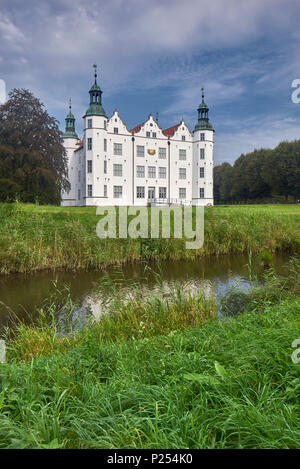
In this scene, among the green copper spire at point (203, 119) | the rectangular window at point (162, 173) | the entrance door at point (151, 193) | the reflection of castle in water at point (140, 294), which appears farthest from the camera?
the green copper spire at point (203, 119)

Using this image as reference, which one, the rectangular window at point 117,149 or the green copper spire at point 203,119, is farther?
the green copper spire at point 203,119

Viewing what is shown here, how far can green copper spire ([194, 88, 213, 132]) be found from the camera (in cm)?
4727

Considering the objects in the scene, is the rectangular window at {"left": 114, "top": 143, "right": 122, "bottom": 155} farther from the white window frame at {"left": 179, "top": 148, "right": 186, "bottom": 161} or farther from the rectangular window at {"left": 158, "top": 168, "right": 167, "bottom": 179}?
the white window frame at {"left": 179, "top": 148, "right": 186, "bottom": 161}

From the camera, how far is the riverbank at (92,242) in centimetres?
1076

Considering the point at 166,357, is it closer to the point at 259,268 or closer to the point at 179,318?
the point at 179,318

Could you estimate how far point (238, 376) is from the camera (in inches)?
97.9

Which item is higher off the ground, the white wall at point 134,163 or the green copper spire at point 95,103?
the green copper spire at point 95,103

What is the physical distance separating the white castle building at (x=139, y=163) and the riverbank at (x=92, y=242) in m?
26.1

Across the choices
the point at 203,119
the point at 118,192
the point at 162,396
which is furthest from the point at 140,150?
the point at 162,396

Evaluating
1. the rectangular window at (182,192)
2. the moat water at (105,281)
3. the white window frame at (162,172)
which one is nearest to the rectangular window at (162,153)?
the white window frame at (162,172)

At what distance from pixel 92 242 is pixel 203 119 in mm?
41625

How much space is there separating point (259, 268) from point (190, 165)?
1466 inches

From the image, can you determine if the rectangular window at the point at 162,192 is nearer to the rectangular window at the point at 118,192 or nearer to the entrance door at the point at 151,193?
the entrance door at the point at 151,193

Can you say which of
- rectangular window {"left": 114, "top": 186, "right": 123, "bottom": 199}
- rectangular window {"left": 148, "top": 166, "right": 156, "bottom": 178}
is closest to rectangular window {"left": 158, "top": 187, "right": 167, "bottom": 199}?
rectangular window {"left": 148, "top": 166, "right": 156, "bottom": 178}
